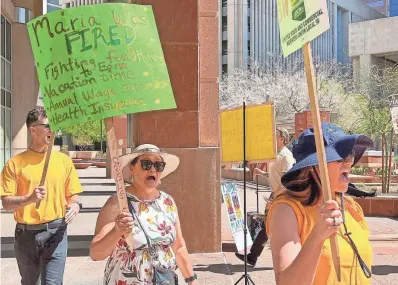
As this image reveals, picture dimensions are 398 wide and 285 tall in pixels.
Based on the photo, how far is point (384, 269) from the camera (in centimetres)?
779

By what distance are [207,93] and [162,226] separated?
5379mm

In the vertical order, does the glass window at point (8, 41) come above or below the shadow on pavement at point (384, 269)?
above

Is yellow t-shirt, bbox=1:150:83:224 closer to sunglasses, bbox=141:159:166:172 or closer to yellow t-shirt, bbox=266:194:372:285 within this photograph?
sunglasses, bbox=141:159:166:172

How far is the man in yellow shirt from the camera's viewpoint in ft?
14.5

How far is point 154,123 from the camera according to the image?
8.34 metres

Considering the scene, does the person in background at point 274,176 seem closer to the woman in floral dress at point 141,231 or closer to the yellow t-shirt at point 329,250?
the woman in floral dress at point 141,231

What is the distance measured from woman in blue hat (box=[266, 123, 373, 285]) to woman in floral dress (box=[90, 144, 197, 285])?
3.39 ft

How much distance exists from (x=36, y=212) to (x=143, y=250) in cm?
142

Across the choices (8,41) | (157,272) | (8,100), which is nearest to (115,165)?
(157,272)

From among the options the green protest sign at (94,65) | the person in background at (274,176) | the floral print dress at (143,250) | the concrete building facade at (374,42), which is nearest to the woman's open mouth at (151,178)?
the floral print dress at (143,250)

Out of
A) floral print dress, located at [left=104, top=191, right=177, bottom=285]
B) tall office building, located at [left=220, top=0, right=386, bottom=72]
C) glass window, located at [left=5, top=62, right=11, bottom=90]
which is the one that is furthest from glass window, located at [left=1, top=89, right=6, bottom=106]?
tall office building, located at [left=220, top=0, right=386, bottom=72]

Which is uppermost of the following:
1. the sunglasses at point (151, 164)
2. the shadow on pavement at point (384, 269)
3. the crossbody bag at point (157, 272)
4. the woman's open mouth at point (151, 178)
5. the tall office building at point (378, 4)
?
the tall office building at point (378, 4)

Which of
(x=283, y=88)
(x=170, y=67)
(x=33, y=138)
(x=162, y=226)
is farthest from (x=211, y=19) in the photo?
(x=283, y=88)

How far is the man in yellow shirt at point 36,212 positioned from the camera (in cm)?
443
